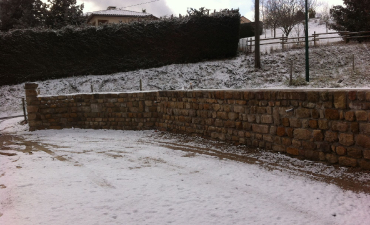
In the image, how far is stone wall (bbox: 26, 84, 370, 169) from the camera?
5035 millimetres

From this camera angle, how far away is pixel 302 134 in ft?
18.8

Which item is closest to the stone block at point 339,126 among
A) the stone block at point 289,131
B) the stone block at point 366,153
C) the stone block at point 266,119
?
the stone block at point 366,153

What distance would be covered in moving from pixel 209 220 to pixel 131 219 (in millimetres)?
967

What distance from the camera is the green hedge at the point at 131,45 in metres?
21.7

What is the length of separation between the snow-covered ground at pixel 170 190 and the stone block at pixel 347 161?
0.57 feet

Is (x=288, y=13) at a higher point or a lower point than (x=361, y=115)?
higher

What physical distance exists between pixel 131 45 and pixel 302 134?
744 inches

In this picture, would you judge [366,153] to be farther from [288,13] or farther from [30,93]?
[288,13]

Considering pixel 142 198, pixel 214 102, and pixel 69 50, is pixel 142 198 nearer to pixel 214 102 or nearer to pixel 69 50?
pixel 214 102

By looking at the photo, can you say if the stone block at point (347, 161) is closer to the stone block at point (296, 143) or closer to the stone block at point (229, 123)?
the stone block at point (296, 143)

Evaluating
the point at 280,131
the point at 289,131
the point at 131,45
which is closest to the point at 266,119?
the point at 280,131

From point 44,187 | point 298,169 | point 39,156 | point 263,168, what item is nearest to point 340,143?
point 298,169

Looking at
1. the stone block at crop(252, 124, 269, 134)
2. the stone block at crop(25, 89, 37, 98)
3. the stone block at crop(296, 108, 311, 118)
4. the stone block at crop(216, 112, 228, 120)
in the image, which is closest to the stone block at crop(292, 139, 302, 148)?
the stone block at crop(296, 108, 311, 118)

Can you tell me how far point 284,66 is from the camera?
2016 centimetres
